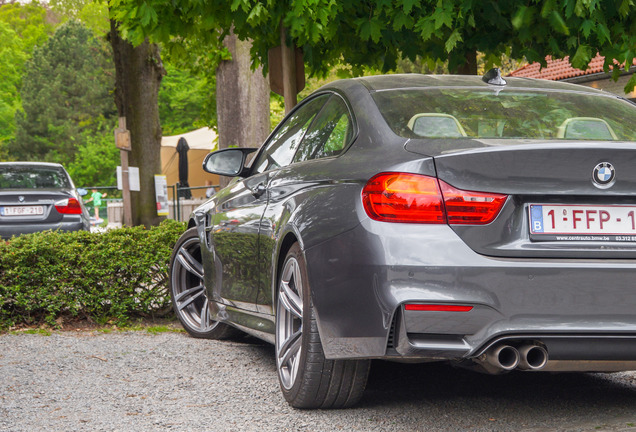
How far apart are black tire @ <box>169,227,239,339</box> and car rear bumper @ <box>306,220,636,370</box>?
3417 mm

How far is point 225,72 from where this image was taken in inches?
447

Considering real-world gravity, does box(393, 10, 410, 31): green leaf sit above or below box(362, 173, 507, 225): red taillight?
above

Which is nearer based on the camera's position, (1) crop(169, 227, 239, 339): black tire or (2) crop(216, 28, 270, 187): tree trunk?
(1) crop(169, 227, 239, 339): black tire

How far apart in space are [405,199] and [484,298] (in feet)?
1.58

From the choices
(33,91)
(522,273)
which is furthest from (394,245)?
(33,91)

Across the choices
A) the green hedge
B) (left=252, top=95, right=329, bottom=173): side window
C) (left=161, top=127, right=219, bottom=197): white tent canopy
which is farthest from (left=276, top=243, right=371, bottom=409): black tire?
(left=161, top=127, right=219, bottom=197): white tent canopy

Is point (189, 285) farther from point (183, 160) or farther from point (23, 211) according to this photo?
point (183, 160)

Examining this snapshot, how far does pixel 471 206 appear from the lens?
3.51 meters

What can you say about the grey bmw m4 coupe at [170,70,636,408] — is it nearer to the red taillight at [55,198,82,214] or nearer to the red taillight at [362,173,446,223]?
the red taillight at [362,173,446,223]

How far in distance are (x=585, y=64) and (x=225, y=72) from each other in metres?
5.01

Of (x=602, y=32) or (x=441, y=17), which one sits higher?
(x=441, y=17)

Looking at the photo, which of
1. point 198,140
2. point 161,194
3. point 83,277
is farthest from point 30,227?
point 198,140

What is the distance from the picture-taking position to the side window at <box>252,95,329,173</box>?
5.08m

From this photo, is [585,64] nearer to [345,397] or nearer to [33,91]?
[345,397]
